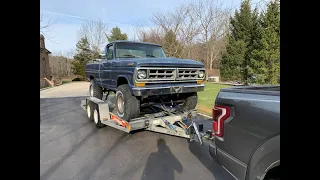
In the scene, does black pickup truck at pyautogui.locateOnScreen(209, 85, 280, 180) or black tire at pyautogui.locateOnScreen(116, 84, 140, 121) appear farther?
black tire at pyautogui.locateOnScreen(116, 84, 140, 121)

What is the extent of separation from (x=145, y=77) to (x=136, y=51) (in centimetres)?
171

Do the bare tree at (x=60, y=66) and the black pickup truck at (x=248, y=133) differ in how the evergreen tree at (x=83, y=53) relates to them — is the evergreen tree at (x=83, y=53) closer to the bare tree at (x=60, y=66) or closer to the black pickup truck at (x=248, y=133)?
the bare tree at (x=60, y=66)

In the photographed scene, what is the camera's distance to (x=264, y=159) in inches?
69.7

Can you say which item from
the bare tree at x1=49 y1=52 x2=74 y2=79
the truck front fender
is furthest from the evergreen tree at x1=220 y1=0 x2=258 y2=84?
the bare tree at x1=49 y1=52 x2=74 y2=79

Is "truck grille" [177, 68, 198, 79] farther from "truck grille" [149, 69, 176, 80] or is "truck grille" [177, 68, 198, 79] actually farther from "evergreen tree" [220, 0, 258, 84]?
"evergreen tree" [220, 0, 258, 84]

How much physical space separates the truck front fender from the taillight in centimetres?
46

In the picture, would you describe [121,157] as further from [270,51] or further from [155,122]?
[270,51]

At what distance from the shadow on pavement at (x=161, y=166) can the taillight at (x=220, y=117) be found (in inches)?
49.7

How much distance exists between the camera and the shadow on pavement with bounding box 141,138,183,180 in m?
3.16

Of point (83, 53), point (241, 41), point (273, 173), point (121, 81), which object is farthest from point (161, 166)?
point (83, 53)
